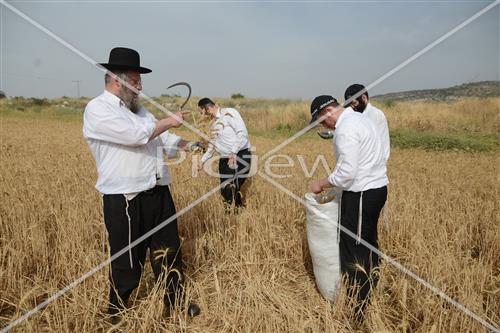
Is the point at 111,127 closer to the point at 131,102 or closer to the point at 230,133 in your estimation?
the point at 131,102

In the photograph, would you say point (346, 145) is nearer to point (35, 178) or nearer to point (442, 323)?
point (442, 323)

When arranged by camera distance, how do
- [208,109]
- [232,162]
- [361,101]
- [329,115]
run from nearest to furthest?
1. [329,115]
2. [361,101]
3. [208,109]
4. [232,162]

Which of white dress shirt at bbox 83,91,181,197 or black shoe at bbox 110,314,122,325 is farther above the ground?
white dress shirt at bbox 83,91,181,197

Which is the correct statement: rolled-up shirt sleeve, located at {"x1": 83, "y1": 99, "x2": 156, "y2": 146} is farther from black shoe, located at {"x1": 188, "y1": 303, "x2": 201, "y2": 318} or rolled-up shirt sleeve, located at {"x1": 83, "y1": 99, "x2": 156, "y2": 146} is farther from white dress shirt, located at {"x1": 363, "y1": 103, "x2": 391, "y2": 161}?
white dress shirt, located at {"x1": 363, "y1": 103, "x2": 391, "y2": 161}

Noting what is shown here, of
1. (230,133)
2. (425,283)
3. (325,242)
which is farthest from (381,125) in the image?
(230,133)

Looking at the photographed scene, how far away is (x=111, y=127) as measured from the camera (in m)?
2.07

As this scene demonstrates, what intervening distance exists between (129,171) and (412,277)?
7.33 ft

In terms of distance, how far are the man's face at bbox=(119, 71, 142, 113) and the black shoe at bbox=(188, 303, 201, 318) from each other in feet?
4.97

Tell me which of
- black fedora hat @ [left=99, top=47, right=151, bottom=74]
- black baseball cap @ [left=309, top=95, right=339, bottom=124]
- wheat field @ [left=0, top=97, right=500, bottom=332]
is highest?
black fedora hat @ [left=99, top=47, right=151, bottom=74]

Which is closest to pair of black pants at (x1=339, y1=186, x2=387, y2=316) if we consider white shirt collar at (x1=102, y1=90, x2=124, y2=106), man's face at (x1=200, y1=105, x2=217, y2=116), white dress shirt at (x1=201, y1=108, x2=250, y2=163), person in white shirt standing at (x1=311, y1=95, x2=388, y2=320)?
person in white shirt standing at (x1=311, y1=95, x2=388, y2=320)

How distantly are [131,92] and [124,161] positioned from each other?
0.47 metres

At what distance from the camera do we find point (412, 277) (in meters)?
2.50

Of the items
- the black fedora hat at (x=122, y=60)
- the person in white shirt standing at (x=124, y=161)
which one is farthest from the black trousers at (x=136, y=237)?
the black fedora hat at (x=122, y=60)

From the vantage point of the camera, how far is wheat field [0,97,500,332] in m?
2.08
